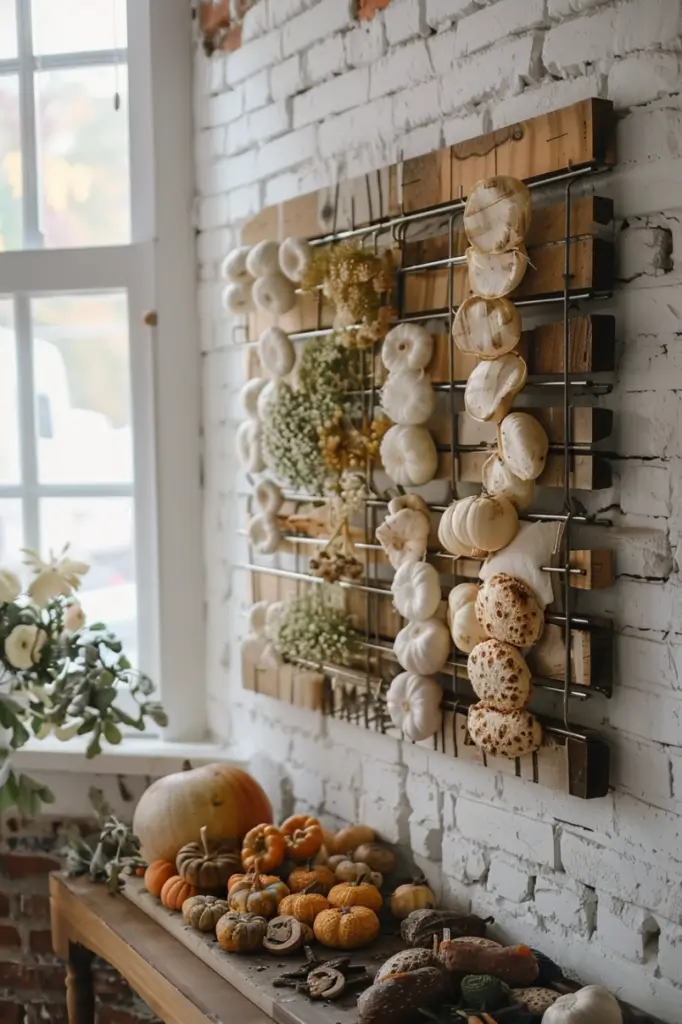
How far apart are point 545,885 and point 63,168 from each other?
185 cm

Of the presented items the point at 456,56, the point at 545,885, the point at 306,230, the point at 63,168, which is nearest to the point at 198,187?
the point at 63,168

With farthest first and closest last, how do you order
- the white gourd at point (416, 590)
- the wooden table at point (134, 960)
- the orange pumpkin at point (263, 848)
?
the orange pumpkin at point (263, 848) < the white gourd at point (416, 590) < the wooden table at point (134, 960)

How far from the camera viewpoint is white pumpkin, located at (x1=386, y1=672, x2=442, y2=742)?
1.85 meters

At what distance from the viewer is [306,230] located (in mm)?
2152

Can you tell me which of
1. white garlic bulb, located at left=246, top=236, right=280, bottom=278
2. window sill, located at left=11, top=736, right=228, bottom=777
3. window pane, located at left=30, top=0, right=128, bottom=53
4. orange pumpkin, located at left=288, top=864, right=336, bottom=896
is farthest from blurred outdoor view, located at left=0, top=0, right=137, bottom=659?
orange pumpkin, located at left=288, top=864, right=336, bottom=896

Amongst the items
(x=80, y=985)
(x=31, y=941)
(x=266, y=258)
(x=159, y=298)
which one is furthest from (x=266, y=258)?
(x=31, y=941)

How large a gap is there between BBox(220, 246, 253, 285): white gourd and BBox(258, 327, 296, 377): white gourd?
0.14 metres

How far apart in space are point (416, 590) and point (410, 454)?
22 cm

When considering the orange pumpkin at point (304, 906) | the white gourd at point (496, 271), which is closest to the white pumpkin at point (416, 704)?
the orange pumpkin at point (304, 906)

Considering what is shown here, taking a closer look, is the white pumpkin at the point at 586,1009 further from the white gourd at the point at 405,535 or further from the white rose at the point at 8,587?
the white rose at the point at 8,587

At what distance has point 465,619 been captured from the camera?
1.75m

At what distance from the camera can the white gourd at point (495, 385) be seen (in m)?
1.63

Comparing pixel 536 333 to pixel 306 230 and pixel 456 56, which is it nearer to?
pixel 456 56

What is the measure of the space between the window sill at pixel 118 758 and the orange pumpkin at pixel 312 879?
22.0 inches
